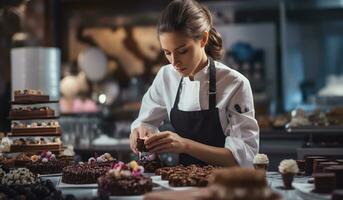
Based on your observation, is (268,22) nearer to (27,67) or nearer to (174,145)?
(27,67)

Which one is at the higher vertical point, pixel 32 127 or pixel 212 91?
pixel 212 91

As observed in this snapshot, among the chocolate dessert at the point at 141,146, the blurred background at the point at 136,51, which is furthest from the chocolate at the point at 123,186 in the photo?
the blurred background at the point at 136,51

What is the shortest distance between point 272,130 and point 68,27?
4.77 m

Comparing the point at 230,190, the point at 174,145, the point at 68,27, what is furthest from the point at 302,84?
the point at 230,190

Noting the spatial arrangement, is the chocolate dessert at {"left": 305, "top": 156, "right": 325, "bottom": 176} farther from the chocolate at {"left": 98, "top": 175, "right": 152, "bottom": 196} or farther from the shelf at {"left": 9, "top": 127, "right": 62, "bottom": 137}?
the shelf at {"left": 9, "top": 127, "right": 62, "bottom": 137}

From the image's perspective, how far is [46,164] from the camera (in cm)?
292

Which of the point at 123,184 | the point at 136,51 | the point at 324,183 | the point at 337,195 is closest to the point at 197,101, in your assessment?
the point at 123,184

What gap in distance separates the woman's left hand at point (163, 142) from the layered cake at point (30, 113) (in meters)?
0.97

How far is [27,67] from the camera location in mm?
4883

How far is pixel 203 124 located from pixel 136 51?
595 cm

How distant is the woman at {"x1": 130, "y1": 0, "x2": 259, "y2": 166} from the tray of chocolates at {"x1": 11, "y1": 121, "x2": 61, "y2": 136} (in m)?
0.48

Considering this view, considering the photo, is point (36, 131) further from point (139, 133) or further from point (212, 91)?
point (212, 91)

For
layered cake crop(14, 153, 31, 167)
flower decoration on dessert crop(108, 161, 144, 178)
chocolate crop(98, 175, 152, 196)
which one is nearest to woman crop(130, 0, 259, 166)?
flower decoration on dessert crop(108, 161, 144, 178)

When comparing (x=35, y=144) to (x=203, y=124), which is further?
(x=35, y=144)
